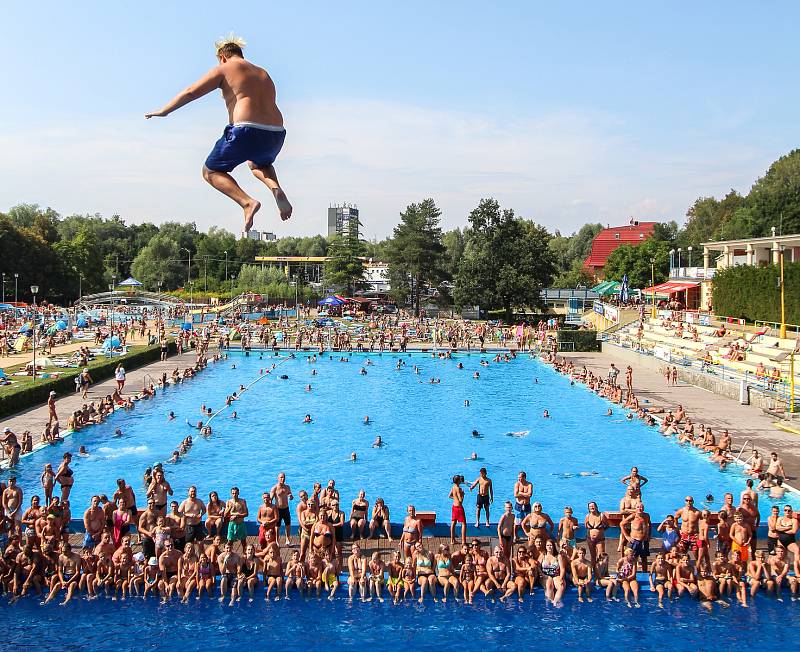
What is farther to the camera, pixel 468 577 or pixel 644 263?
pixel 644 263

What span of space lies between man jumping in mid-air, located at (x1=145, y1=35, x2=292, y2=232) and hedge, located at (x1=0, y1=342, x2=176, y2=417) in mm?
23469

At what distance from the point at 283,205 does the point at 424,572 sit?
7842 millimetres

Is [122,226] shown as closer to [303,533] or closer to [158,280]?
[158,280]

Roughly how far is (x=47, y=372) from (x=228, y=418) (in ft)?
36.0

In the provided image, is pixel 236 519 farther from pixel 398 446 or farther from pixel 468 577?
pixel 398 446

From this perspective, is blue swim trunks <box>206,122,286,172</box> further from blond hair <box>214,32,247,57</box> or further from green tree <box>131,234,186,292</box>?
green tree <box>131,234,186,292</box>

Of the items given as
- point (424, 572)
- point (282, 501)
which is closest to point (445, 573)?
point (424, 572)

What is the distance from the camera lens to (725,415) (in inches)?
1073

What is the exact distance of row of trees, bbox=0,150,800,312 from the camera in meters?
65.1

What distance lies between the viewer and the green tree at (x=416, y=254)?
7450 cm

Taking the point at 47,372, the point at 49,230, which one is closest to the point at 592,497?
the point at 47,372

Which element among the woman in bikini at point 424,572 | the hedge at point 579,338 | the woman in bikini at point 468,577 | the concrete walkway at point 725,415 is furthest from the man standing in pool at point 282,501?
the hedge at point 579,338

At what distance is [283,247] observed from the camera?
14250 centimetres

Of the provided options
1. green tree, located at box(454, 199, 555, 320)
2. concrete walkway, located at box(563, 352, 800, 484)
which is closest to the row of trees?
green tree, located at box(454, 199, 555, 320)
